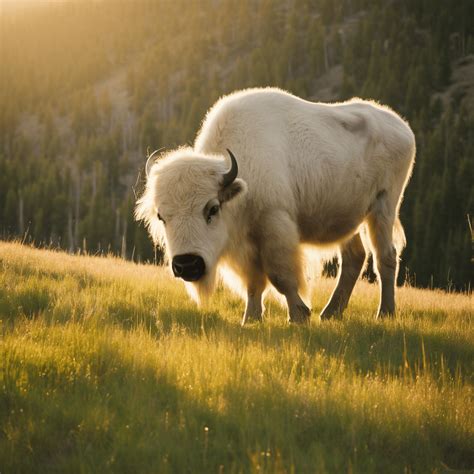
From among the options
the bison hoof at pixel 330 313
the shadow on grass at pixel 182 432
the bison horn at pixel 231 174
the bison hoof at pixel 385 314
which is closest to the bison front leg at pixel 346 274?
the bison hoof at pixel 330 313

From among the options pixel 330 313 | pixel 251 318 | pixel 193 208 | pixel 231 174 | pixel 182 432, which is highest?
pixel 231 174

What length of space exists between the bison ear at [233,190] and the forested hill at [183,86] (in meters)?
57.0

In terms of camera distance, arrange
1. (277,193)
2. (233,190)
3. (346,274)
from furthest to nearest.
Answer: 1. (346,274)
2. (277,193)
3. (233,190)

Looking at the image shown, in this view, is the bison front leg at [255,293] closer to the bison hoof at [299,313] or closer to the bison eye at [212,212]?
the bison hoof at [299,313]

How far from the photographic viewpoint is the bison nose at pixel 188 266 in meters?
5.70

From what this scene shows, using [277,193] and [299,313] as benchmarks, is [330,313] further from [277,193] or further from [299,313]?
[277,193]

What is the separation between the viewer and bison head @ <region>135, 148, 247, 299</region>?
19.1 feet

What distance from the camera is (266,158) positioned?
269 inches

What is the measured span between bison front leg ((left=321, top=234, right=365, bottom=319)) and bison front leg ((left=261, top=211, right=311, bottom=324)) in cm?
128

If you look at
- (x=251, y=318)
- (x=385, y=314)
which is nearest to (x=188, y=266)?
(x=251, y=318)

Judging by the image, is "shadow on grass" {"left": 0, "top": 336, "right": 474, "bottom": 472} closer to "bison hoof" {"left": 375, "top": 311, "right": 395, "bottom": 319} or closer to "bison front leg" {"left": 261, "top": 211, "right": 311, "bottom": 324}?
"bison front leg" {"left": 261, "top": 211, "right": 311, "bottom": 324}

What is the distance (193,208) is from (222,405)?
2793 mm

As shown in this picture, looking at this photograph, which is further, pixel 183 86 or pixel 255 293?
pixel 183 86

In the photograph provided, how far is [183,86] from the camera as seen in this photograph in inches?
5271
